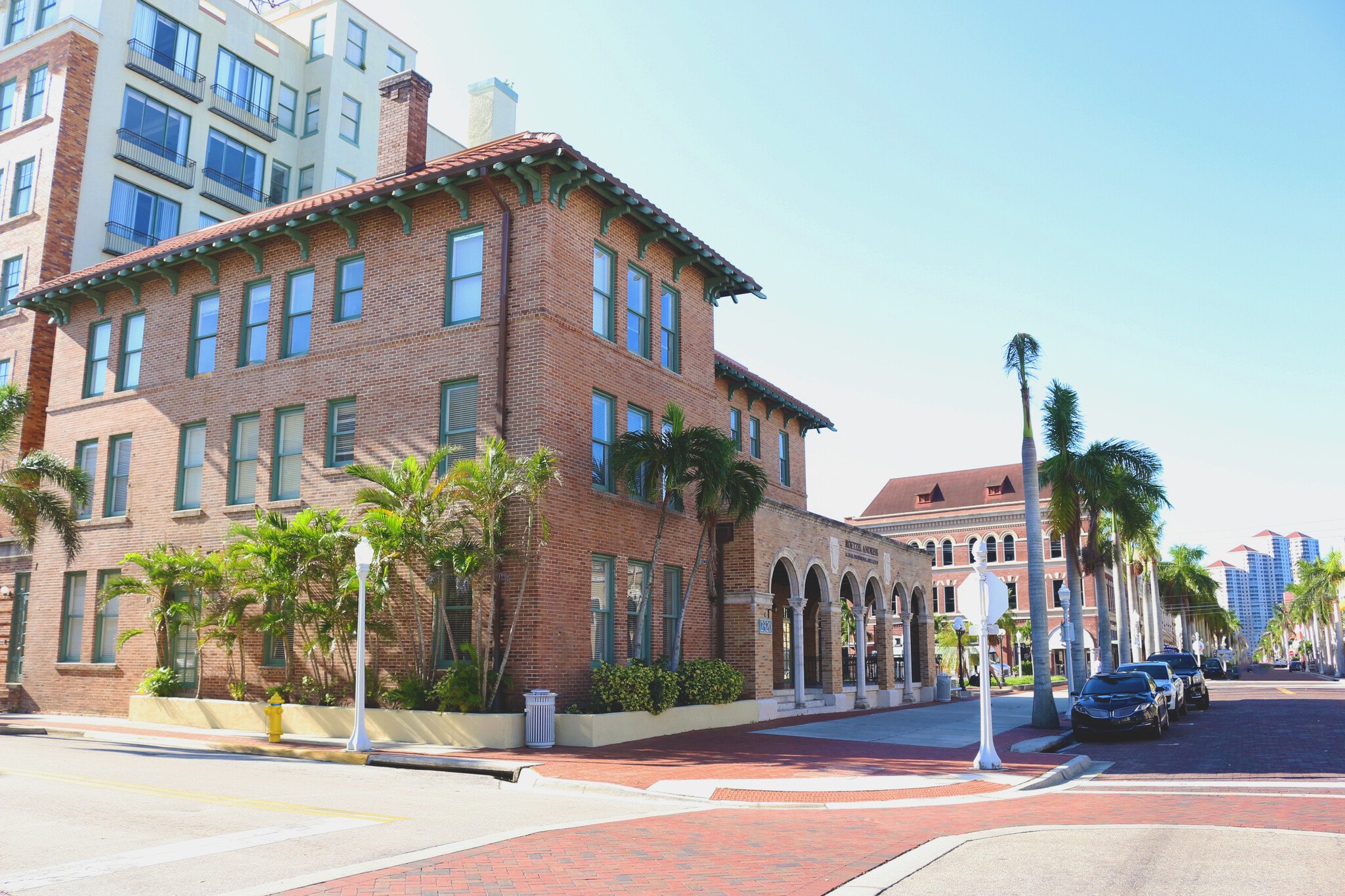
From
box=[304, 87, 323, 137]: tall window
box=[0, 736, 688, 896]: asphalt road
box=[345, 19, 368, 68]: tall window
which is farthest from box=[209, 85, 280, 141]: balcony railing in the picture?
box=[0, 736, 688, 896]: asphalt road

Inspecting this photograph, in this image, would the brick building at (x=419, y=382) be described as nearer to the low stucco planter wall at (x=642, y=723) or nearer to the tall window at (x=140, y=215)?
the low stucco planter wall at (x=642, y=723)

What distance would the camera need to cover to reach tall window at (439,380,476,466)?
19.5 m

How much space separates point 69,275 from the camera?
85.7 feet

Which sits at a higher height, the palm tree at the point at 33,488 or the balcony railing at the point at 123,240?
the balcony railing at the point at 123,240

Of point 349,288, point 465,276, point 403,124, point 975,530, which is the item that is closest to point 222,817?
point 465,276

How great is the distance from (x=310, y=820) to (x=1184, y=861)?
7.79 meters

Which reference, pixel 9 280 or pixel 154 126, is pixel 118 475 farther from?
pixel 154 126

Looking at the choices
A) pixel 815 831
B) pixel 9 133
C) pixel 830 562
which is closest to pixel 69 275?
pixel 9 133

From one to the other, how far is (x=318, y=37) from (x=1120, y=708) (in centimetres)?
3949

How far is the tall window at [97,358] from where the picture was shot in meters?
26.0

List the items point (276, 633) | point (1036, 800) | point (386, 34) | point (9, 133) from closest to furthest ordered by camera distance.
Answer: point (1036, 800), point (276, 633), point (9, 133), point (386, 34)

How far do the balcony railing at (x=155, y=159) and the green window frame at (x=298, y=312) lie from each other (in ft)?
42.4

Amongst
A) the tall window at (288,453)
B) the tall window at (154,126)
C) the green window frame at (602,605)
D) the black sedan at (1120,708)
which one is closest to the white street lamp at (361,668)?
the green window frame at (602,605)

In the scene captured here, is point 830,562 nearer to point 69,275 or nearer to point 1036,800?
point 1036,800
